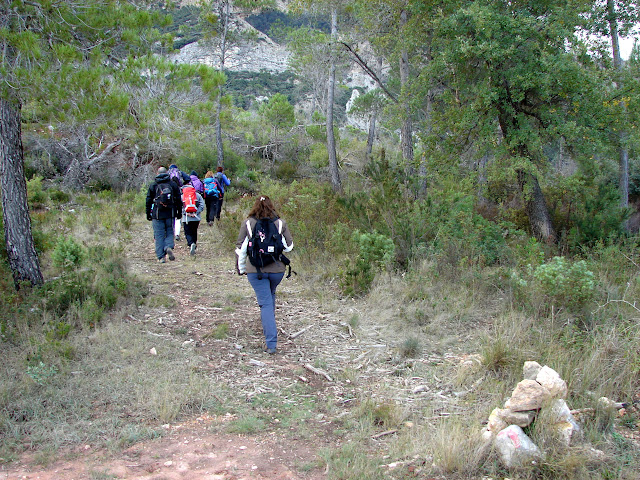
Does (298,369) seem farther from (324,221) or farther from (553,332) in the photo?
(324,221)

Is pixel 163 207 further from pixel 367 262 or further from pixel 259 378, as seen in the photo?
pixel 259 378

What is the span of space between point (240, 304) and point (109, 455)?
142 inches

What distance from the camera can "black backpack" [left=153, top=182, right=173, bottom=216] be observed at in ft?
28.3

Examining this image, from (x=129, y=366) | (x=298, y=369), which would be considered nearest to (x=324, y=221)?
(x=298, y=369)

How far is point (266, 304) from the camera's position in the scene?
17.9ft

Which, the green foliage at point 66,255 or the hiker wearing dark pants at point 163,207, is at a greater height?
the hiker wearing dark pants at point 163,207

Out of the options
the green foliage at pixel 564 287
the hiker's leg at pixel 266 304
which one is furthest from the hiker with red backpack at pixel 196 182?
the green foliage at pixel 564 287

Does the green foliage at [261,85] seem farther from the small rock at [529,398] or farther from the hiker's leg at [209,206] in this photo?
the small rock at [529,398]

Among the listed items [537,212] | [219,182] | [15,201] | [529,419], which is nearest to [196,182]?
[219,182]

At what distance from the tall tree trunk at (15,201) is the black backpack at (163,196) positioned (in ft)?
8.35

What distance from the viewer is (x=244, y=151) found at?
22703 millimetres

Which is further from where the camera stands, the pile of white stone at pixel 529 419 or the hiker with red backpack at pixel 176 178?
the hiker with red backpack at pixel 176 178

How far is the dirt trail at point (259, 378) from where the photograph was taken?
341 cm

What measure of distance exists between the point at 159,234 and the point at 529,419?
728cm
